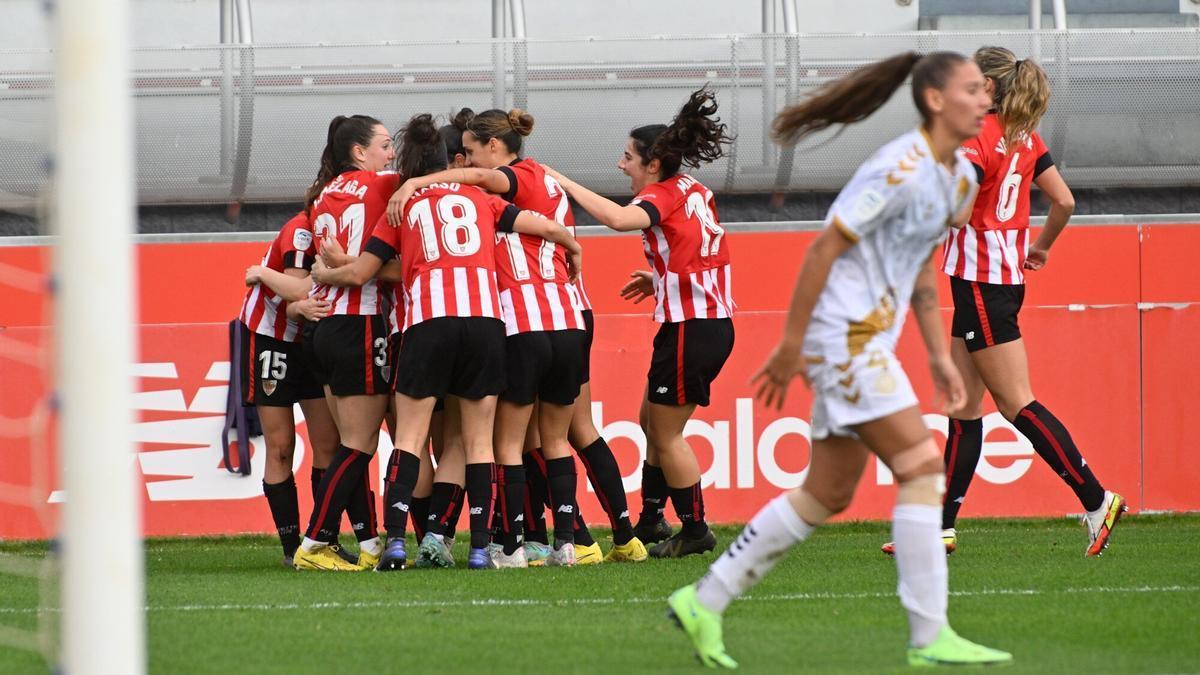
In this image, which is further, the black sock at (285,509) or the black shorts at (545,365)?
the black sock at (285,509)

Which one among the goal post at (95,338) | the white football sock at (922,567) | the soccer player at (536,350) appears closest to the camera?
the goal post at (95,338)

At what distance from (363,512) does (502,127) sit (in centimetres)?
187

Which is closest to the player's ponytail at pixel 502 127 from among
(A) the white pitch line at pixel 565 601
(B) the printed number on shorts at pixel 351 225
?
(B) the printed number on shorts at pixel 351 225

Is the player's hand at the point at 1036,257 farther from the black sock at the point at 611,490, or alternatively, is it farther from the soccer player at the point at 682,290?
the black sock at the point at 611,490

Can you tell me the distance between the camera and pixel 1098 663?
14.8 feet

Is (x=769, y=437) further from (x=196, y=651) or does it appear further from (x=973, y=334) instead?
(x=196, y=651)

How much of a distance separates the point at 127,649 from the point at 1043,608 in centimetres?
330

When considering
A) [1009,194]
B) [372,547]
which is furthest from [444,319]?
[1009,194]

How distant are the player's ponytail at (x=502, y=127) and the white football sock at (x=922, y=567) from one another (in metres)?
3.60

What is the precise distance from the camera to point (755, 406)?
9734mm

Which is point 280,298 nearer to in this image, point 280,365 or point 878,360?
point 280,365

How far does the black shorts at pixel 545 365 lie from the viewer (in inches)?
291

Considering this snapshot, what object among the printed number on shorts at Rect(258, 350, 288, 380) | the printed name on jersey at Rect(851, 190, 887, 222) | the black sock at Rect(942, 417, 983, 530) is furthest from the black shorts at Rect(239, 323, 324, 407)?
the printed name on jersey at Rect(851, 190, 887, 222)

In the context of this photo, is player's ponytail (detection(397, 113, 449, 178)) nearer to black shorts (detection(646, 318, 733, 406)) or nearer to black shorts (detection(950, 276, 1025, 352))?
black shorts (detection(646, 318, 733, 406))
